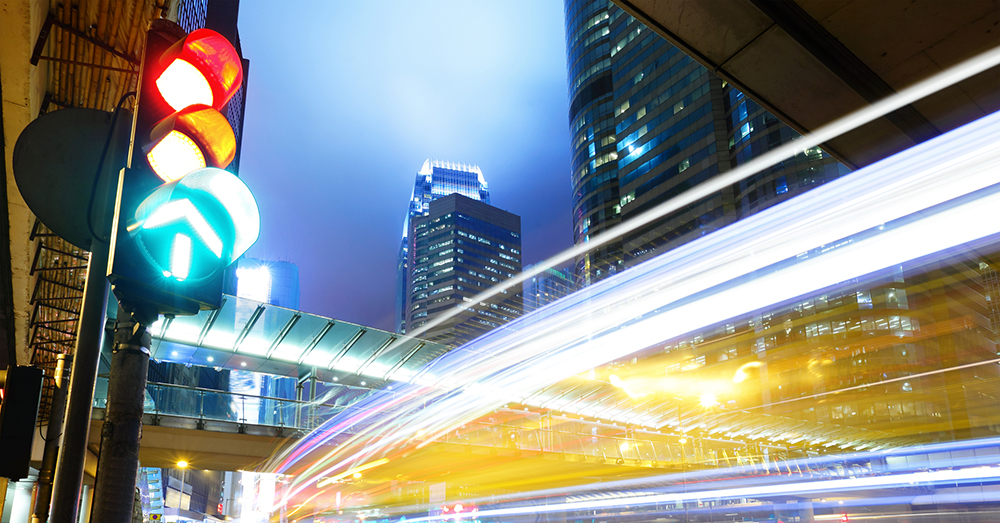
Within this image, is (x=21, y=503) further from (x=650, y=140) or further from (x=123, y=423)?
(x=650, y=140)

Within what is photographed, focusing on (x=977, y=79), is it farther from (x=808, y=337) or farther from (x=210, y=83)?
(x=808, y=337)

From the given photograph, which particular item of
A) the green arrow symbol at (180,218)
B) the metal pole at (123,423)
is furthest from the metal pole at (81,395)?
the green arrow symbol at (180,218)

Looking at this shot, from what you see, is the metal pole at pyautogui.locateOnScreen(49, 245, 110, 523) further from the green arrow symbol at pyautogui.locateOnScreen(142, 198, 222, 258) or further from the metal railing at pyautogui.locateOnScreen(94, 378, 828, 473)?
the metal railing at pyautogui.locateOnScreen(94, 378, 828, 473)

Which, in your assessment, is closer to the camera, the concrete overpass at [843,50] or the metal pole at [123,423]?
the metal pole at [123,423]

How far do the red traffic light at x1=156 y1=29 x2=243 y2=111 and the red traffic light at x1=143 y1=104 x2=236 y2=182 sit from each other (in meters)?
0.10

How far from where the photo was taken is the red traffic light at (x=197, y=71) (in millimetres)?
2145

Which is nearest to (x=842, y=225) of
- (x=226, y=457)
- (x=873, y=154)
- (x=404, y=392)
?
(x=873, y=154)

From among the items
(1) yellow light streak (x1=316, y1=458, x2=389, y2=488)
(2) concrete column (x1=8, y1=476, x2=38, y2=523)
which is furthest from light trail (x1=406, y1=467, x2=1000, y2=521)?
(2) concrete column (x1=8, y1=476, x2=38, y2=523)

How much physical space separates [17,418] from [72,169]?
1.51 meters

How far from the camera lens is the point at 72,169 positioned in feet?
8.41

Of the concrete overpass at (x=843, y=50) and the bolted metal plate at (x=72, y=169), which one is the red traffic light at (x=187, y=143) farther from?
the concrete overpass at (x=843, y=50)

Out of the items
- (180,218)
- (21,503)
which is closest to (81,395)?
(180,218)

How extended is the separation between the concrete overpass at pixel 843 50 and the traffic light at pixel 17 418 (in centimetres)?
511

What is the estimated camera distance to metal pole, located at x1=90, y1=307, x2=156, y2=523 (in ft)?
6.73
